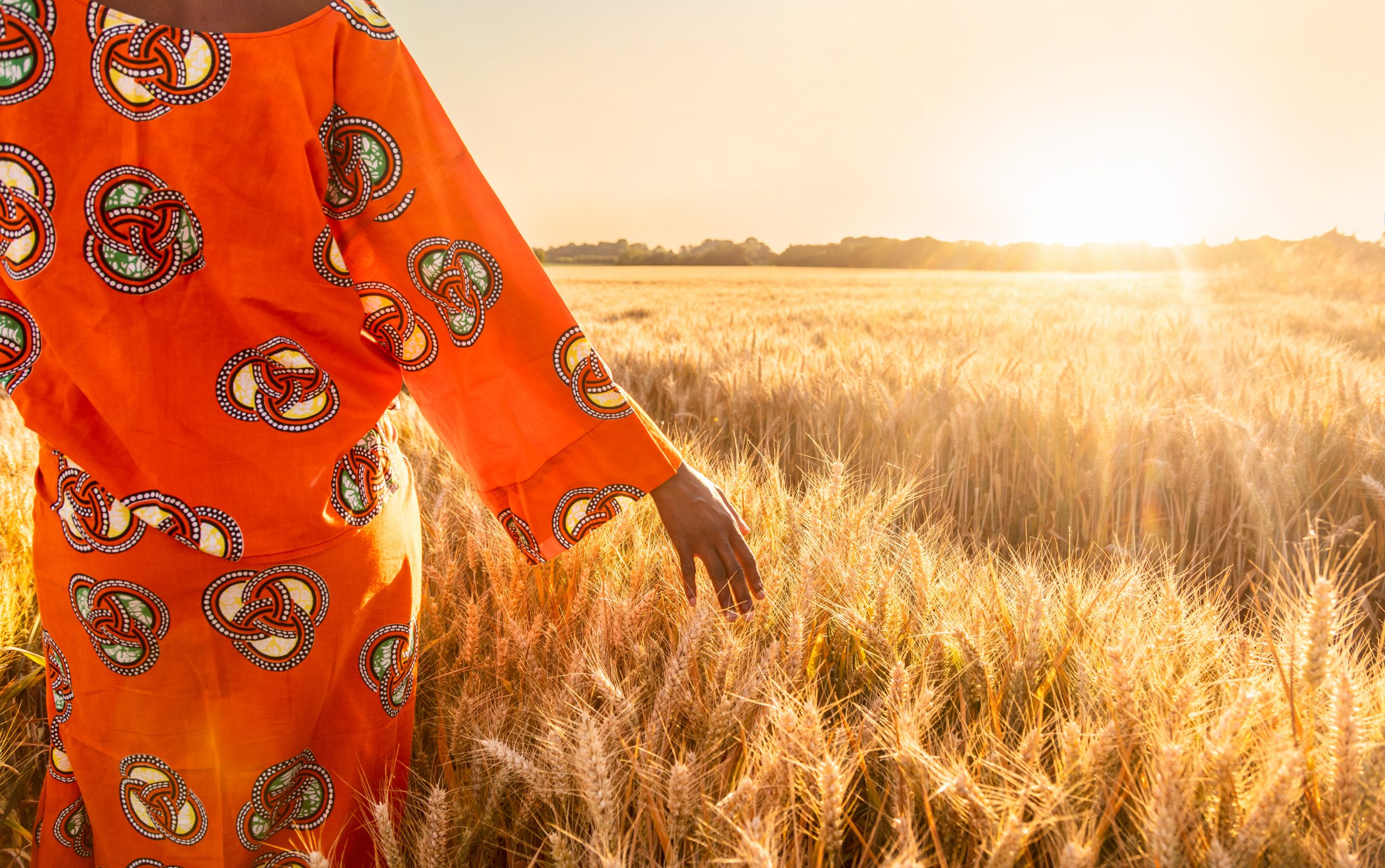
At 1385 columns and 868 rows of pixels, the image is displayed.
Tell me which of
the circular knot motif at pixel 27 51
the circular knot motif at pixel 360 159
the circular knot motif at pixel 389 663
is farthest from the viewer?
the circular knot motif at pixel 389 663

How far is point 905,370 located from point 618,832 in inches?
98.5

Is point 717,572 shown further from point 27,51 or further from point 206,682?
point 27,51

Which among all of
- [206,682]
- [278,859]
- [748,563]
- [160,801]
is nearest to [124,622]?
[206,682]

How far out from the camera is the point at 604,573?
1310 mm

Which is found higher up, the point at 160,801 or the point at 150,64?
the point at 150,64

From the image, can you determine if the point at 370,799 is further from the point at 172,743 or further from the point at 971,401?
the point at 971,401

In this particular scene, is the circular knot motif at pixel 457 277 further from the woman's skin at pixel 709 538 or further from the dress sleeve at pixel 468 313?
the woman's skin at pixel 709 538

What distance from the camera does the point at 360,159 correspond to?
29.0 inches

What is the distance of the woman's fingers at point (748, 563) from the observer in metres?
0.80

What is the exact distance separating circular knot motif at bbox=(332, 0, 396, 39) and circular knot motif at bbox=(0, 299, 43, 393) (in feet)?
1.46

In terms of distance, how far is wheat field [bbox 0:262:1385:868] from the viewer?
2.22ft

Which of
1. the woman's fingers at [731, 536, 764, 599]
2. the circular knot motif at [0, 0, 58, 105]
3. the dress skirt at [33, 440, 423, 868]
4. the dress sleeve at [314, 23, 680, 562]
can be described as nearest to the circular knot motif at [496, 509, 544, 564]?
the dress sleeve at [314, 23, 680, 562]

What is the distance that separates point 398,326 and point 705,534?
43 cm

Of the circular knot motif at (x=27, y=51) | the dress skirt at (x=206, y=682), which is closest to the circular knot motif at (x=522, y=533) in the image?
the dress skirt at (x=206, y=682)
